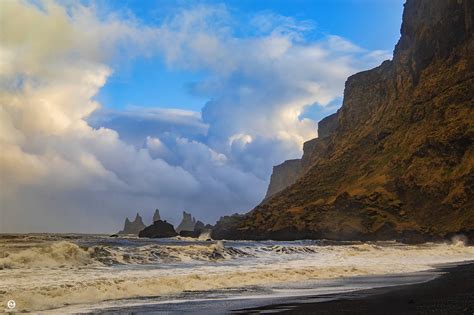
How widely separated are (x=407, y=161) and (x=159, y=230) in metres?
95.3

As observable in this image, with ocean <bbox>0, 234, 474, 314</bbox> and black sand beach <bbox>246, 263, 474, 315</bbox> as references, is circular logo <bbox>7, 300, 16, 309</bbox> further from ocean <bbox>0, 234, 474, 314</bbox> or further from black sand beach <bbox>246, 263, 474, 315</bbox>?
black sand beach <bbox>246, 263, 474, 315</bbox>

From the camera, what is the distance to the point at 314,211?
422 feet

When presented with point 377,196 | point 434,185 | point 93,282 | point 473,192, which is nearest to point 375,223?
point 377,196

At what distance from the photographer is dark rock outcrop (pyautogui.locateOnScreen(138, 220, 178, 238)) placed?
17775cm

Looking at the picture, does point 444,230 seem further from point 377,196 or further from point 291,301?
point 291,301

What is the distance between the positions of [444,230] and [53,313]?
295ft

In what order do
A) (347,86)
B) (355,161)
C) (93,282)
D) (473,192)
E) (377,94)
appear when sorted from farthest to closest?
(347,86) → (377,94) → (355,161) → (473,192) → (93,282)

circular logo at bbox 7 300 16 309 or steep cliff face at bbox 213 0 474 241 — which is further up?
steep cliff face at bbox 213 0 474 241

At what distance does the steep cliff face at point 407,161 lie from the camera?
102 metres

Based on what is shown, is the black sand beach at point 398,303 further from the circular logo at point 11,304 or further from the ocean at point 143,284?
the circular logo at point 11,304

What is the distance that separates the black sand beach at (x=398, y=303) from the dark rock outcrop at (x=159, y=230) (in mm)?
160428

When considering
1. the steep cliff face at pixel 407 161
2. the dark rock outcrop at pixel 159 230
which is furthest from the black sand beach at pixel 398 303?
the dark rock outcrop at pixel 159 230

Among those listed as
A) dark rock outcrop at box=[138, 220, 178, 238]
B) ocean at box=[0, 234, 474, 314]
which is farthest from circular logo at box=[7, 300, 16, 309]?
dark rock outcrop at box=[138, 220, 178, 238]

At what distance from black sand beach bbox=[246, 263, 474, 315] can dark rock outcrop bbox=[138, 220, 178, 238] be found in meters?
160
